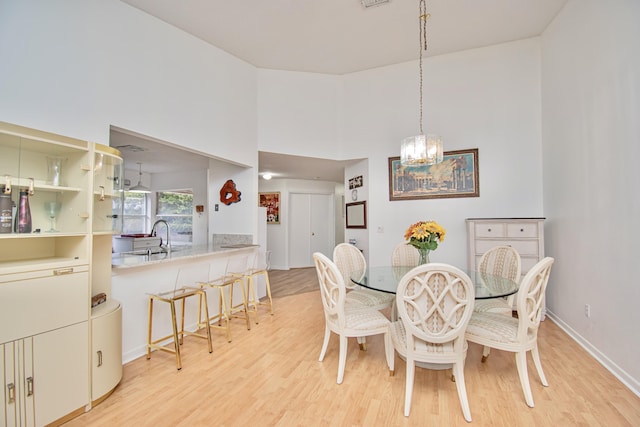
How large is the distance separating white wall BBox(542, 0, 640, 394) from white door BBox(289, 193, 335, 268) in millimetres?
4930

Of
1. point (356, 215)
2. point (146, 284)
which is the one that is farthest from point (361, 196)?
point (146, 284)

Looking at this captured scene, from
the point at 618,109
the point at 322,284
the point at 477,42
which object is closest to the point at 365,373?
the point at 322,284

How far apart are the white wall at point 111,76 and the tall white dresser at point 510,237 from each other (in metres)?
3.27

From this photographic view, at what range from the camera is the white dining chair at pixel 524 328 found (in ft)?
6.11

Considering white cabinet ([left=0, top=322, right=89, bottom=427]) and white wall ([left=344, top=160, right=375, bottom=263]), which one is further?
white wall ([left=344, top=160, right=375, bottom=263])

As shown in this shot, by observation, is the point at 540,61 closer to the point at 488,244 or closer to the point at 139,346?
the point at 488,244

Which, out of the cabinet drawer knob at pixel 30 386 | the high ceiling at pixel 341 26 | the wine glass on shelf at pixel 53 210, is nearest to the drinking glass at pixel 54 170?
the wine glass on shelf at pixel 53 210

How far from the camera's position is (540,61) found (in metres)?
3.78

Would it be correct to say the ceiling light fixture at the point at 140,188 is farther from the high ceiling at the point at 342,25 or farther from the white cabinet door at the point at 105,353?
the white cabinet door at the point at 105,353

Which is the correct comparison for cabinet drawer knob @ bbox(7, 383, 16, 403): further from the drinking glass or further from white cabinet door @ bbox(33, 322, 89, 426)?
the drinking glass

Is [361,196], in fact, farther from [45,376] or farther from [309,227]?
[45,376]

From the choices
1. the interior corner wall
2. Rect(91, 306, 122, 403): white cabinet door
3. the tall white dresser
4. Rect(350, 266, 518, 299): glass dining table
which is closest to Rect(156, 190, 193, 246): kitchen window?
the interior corner wall

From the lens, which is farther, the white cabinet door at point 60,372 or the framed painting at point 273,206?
the framed painting at point 273,206

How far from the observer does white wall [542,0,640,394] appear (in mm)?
2129
